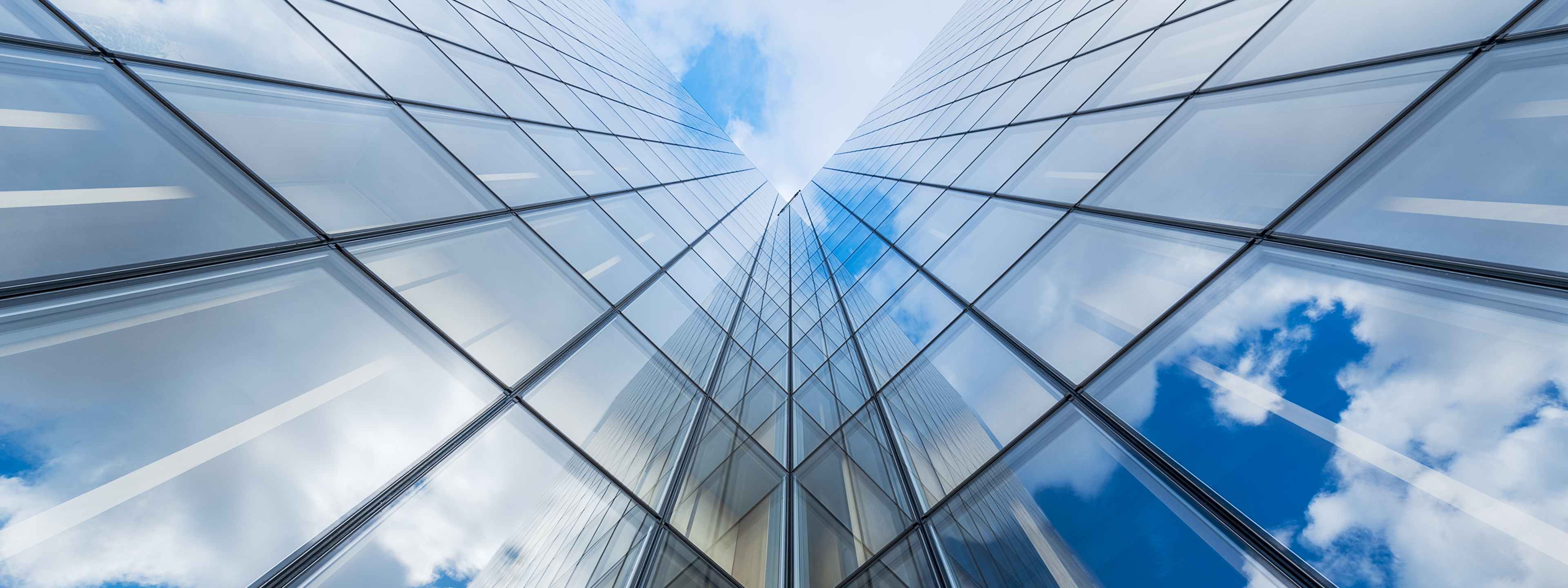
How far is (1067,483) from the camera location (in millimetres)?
4930

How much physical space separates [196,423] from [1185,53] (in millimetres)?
Answer: 10687

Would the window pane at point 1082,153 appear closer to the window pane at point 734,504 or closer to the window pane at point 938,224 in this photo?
the window pane at point 938,224

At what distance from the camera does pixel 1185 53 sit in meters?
7.67

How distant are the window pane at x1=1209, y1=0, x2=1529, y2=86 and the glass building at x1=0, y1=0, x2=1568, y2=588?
39 millimetres

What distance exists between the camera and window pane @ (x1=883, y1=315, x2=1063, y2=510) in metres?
5.96

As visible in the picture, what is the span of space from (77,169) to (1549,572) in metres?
8.09

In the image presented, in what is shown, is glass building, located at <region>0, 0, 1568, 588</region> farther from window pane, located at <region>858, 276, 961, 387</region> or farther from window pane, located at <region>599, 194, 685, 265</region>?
window pane, located at <region>599, 194, 685, 265</region>

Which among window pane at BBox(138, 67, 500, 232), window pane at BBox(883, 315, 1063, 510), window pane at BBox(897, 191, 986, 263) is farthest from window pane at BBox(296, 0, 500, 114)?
window pane at BBox(897, 191, 986, 263)

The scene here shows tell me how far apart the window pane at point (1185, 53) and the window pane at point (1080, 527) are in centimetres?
496

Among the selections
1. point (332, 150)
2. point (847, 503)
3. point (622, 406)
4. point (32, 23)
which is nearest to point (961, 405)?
point (847, 503)

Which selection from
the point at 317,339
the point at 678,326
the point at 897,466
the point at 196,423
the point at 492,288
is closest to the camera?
the point at 196,423

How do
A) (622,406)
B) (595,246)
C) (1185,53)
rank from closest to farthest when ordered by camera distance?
(622,406), (1185,53), (595,246)

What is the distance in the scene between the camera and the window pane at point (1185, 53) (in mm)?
6832

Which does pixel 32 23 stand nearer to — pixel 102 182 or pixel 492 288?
pixel 102 182
